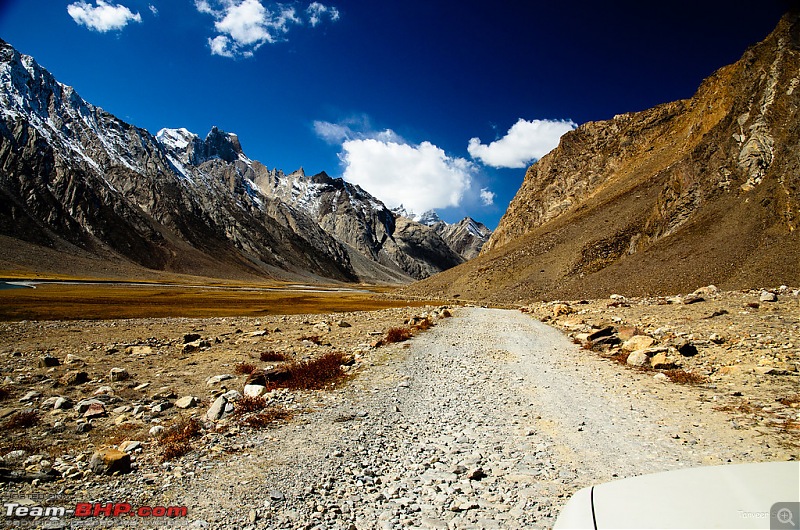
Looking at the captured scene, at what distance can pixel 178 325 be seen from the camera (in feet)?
126

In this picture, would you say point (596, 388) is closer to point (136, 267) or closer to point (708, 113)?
point (708, 113)

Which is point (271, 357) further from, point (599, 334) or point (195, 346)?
point (599, 334)

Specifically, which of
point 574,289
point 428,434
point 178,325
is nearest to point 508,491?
point 428,434

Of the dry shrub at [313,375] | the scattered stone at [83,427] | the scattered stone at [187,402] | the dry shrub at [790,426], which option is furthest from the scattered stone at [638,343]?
the scattered stone at [83,427]

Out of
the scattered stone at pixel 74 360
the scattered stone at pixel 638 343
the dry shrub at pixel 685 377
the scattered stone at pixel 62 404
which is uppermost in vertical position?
the scattered stone at pixel 638 343

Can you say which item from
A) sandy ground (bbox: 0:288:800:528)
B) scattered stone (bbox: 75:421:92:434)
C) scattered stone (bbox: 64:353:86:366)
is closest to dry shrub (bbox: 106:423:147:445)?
sandy ground (bbox: 0:288:800:528)

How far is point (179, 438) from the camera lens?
8.93 m

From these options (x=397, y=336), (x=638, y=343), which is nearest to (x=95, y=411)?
(x=397, y=336)

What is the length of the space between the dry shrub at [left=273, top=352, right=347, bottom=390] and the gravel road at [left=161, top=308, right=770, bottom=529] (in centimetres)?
116

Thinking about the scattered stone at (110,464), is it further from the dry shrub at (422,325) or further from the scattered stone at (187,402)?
the dry shrub at (422,325)

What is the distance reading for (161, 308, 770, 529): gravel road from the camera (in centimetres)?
632

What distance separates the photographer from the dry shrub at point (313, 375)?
45.0ft

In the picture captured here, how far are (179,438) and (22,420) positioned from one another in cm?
491

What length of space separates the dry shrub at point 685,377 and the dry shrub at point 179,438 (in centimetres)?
1546
